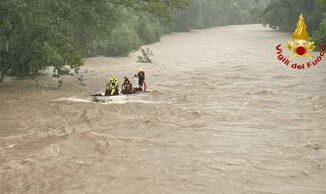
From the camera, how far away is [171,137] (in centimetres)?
1767

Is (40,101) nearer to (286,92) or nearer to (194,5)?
(286,92)

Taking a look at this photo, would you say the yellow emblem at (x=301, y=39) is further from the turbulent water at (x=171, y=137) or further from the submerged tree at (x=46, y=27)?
the submerged tree at (x=46, y=27)

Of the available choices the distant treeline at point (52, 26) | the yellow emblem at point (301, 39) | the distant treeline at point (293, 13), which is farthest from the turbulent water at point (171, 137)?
the distant treeline at point (293, 13)

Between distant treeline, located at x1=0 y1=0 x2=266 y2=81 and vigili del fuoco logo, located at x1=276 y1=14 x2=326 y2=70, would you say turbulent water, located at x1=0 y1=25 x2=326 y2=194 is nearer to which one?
distant treeline, located at x1=0 y1=0 x2=266 y2=81

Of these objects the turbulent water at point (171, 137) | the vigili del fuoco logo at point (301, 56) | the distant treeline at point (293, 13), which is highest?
the distant treeline at point (293, 13)

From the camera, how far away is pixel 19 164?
47.8 ft

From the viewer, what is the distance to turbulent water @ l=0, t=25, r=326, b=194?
13336mm

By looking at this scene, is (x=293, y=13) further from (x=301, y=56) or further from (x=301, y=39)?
(x=301, y=39)

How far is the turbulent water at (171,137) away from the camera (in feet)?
43.8

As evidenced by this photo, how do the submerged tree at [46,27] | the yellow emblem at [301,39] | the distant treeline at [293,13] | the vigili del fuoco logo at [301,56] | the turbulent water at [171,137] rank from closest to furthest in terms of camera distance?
1. the turbulent water at [171,137]
2. the submerged tree at [46,27]
3. the yellow emblem at [301,39]
4. the vigili del fuoco logo at [301,56]
5. the distant treeline at [293,13]

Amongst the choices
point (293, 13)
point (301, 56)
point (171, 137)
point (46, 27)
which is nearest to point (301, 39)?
point (301, 56)

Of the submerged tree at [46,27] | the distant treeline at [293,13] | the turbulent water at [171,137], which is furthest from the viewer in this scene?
the distant treeline at [293,13]

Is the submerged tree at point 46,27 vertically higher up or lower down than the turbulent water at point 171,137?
higher up

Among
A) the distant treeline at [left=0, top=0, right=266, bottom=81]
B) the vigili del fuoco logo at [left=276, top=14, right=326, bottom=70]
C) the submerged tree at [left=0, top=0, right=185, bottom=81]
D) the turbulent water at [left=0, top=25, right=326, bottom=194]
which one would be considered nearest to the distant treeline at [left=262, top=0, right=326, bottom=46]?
the vigili del fuoco logo at [left=276, top=14, right=326, bottom=70]
